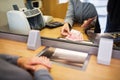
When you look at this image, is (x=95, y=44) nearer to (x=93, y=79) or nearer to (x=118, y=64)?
(x=118, y=64)

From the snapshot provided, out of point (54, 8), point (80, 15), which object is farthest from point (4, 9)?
point (80, 15)

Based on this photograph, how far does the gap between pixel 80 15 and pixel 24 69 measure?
555 millimetres

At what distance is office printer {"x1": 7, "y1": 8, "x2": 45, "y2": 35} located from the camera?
1.13 metres

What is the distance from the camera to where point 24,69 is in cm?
70

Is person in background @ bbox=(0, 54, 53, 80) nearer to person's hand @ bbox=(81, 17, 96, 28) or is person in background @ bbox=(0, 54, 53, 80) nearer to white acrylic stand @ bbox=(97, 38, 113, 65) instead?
white acrylic stand @ bbox=(97, 38, 113, 65)

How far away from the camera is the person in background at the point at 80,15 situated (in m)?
0.98

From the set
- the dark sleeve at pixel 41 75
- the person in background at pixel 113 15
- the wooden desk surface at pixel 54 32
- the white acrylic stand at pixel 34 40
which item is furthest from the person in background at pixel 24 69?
the person in background at pixel 113 15

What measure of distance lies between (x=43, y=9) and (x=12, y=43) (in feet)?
1.11

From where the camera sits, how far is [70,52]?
0.97 meters

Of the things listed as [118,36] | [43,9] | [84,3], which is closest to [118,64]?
[118,36]

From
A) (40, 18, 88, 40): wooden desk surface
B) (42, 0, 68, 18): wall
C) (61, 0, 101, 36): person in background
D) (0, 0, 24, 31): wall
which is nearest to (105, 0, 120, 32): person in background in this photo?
(61, 0, 101, 36): person in background

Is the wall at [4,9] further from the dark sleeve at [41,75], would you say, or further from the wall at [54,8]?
the dark sleeve at [41,75]

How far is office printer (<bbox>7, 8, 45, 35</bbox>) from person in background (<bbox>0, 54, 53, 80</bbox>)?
1.38ft

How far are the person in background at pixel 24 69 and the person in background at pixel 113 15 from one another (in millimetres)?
459
